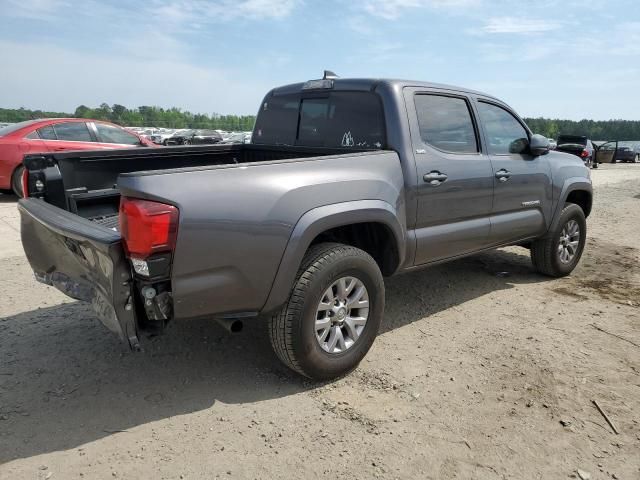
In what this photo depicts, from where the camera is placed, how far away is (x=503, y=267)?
5883 millimetres

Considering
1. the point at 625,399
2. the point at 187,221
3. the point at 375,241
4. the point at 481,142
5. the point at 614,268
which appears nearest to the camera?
the point at 187,221

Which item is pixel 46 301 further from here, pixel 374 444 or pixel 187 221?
pixel 374 444

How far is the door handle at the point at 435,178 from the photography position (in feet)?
12.0

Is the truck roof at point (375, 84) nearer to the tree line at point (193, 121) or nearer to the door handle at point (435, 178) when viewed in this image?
the door handle at point (435, 178)

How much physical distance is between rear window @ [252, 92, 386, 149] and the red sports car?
478 centimetres

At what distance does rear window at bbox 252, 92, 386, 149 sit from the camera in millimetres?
3738

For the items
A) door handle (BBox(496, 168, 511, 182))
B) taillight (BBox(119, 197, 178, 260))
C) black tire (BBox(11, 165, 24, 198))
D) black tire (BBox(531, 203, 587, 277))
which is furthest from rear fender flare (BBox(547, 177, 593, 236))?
black tire (BBox(11, 165, 24, 198))

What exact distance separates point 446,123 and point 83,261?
109 inches

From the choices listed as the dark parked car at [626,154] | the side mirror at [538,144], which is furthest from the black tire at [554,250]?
the dark parked car at [626,154]

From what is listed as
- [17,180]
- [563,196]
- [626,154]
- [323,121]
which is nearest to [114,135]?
[17,180]

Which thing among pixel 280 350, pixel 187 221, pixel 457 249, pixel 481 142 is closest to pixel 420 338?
pixel 457 249

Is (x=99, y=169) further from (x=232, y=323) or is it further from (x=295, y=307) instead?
(x=295, y=307)

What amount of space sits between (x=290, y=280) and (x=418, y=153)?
143 cm

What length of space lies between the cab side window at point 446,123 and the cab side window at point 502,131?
0.23 m
